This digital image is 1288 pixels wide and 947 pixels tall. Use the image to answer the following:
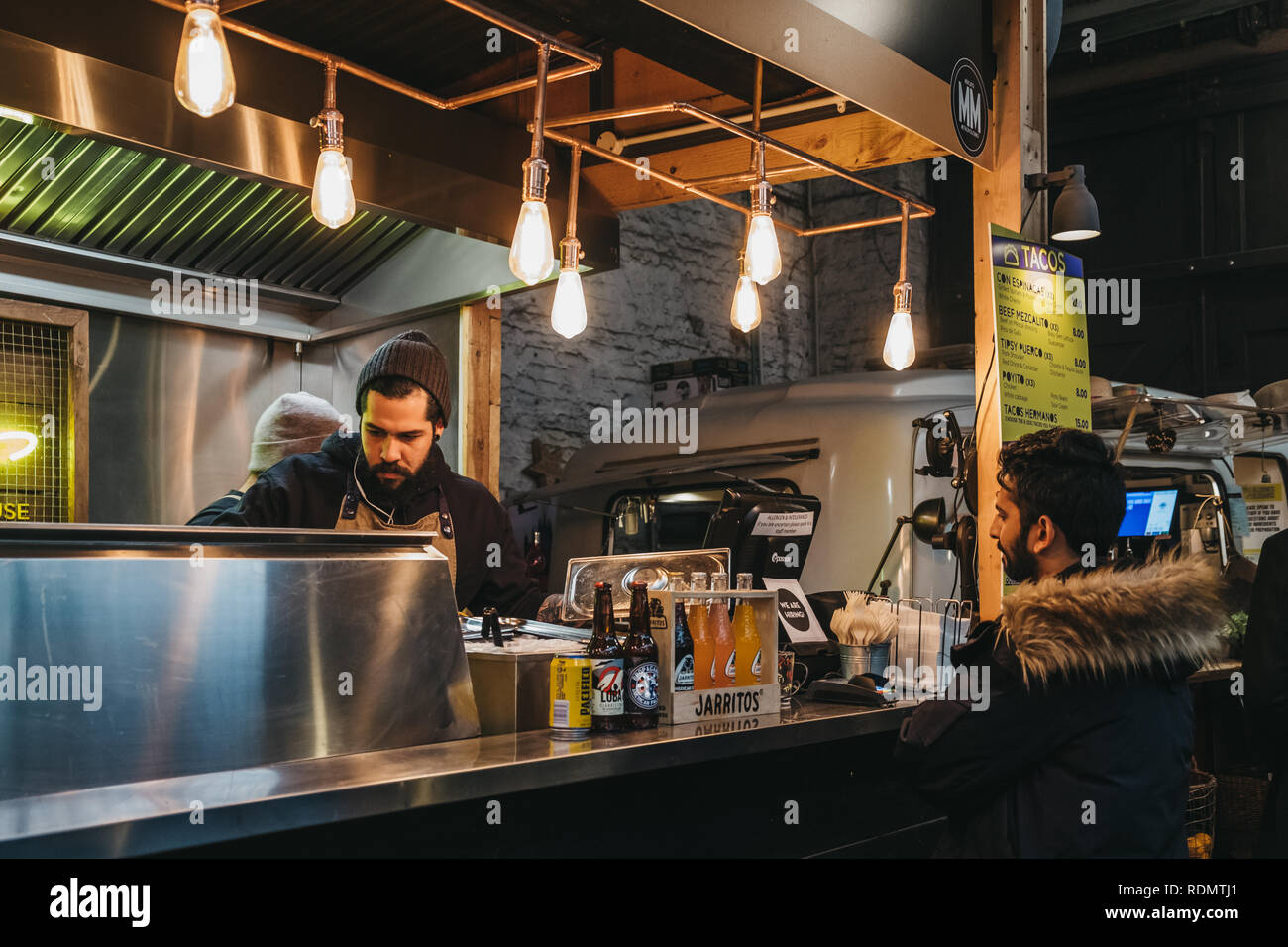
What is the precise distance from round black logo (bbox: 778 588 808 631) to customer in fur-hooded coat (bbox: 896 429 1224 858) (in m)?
1.02

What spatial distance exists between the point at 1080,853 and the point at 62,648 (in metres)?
1.83

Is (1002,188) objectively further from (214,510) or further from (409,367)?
(214,510)

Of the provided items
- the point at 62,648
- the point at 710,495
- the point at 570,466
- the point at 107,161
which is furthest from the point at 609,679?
the point at 570,466

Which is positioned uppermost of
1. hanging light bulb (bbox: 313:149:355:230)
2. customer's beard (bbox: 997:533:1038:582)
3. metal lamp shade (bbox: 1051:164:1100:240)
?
metal lamp shade (bbox: 1051:164:1100:240)

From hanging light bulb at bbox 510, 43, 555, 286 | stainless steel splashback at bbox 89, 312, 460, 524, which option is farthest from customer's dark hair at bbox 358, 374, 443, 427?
stainless steel splashback at bbox 89, 312, 460, 524

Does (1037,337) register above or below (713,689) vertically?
above

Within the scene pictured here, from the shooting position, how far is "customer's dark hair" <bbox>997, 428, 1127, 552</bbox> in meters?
2.42

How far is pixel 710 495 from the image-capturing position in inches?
224

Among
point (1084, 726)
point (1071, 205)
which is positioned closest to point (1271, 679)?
point (1084, 726)

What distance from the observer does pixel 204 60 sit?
1.99 meters

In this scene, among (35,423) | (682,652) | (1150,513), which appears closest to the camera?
(682,652)

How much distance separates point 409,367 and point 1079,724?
2.29 meters

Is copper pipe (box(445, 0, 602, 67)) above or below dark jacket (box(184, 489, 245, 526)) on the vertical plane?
above

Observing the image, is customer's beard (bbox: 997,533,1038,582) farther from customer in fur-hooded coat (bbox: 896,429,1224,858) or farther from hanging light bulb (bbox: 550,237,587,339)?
hanging light bulb (bbox: 550,237,587,339)
